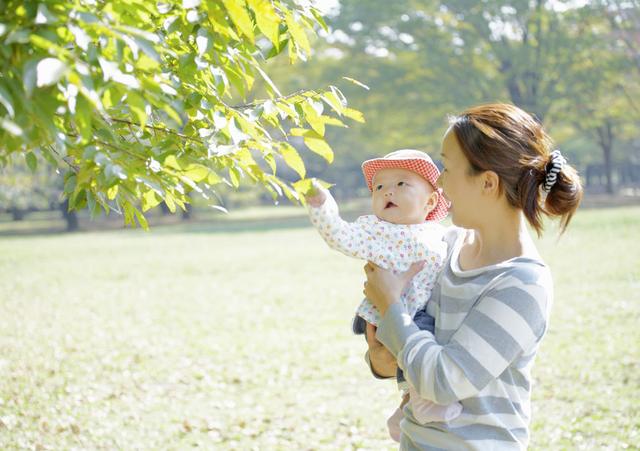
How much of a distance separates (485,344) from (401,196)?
2.08 feet

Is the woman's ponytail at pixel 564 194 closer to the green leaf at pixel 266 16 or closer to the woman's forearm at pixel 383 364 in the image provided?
the woman's forearm at pixel 383 364

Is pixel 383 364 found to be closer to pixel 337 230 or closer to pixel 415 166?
pixel 337 230

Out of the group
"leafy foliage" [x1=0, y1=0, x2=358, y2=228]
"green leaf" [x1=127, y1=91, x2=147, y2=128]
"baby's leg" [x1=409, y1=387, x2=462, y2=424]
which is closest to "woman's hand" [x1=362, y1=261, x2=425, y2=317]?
"baby's leg" [x1=409, y1=387, x2=462, y2=424]

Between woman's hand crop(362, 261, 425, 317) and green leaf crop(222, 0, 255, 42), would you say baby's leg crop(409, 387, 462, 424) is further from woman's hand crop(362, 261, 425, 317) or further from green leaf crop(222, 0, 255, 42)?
green leaf crop(222, 0, 255, 42)

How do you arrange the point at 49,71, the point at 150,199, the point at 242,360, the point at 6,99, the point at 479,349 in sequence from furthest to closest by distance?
1. the point at 242,360
2. the point at 150,199
3. the point at 479,349
4. the point at 6,99
5. the point at 49,71

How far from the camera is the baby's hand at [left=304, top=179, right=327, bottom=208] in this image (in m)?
→ 2.07

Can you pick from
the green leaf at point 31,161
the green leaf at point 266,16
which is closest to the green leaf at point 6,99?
the green leaf at point 266,16

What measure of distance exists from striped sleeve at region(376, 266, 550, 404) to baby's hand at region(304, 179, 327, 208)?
0.48 m

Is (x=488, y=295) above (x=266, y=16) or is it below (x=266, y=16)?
below

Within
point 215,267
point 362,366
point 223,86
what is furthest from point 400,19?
point 223,86

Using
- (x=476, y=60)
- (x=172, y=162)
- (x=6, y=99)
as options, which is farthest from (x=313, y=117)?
(x=476, y=60)

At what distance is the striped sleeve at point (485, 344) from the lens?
1.91 m

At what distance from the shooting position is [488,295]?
1958 millimetres

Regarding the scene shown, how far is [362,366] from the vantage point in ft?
23.6
